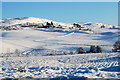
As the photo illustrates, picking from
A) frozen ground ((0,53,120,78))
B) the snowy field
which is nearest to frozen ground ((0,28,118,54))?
the snowy field

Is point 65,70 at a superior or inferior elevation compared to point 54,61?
superior

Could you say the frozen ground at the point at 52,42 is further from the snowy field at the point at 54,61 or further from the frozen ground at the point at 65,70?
the frozen ground at the point at 65,70

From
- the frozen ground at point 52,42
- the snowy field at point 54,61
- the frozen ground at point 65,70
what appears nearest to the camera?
the frozen ground at point 65,70

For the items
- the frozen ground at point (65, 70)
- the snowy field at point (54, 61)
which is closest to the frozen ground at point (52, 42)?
the snowy field at point (54, 61)

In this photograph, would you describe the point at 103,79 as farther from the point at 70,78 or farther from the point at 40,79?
the point at 40,79

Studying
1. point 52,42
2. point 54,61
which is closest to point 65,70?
point 54,61

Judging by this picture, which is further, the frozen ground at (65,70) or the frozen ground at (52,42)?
the frozen ground at (52,42)

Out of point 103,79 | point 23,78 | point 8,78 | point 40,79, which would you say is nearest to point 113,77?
point 103,79

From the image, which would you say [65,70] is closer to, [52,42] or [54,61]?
[54,61]

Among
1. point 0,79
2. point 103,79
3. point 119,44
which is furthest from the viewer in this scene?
point 119,44

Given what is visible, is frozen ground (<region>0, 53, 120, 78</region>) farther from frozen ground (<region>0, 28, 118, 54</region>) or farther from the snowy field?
frozen ground (<region>0, 28, 118, 54</region>)

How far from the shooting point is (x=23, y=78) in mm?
7336

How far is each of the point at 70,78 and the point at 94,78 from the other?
0.75 m

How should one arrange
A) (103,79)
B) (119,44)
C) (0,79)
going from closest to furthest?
(103,79) → (0,79) → (119,44)
